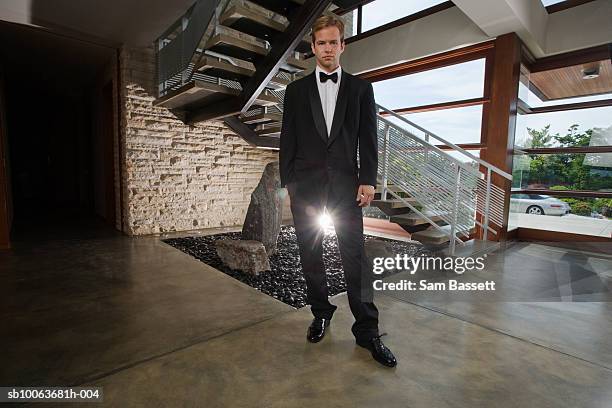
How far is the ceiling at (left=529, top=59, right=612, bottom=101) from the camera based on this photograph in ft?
15.0

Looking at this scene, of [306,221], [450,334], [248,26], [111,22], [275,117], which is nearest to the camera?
[306,221]

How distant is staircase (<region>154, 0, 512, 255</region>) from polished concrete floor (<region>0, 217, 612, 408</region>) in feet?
3.68

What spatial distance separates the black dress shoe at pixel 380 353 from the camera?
62.2 inches

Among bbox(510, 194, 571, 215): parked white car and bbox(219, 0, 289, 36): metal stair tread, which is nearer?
bbox(219, 0, 289, 36): metal stair tread

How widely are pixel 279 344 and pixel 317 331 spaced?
9.0 inches

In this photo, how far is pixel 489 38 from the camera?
469 cm

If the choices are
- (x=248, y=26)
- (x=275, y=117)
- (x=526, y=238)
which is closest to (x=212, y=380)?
(x=248, y=26)

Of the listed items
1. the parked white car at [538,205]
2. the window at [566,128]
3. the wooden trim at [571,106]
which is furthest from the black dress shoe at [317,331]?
the wooden trim at [571,106]

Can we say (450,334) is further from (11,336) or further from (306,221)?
(11,336)

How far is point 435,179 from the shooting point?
12.7 feet

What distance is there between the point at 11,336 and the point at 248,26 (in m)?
2.90

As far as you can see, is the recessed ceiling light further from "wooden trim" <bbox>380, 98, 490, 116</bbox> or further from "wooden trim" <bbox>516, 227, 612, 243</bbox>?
"wooden trim" <bbox>516, 227, 612, 243</bbox>

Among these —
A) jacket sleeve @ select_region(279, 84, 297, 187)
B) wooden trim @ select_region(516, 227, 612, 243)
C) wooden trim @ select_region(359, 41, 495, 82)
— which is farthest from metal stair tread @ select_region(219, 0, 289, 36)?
wooden trim @ select_region(516, 227, 612, 243)

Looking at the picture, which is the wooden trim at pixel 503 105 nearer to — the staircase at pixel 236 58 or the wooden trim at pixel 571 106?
the wooden trim at pixel 571 106
